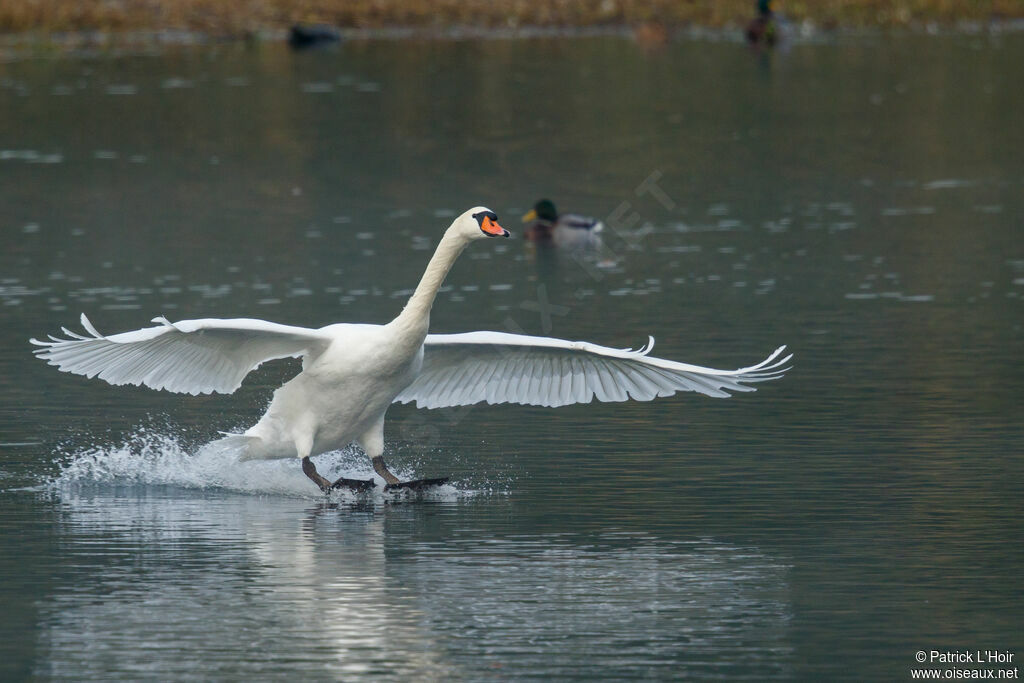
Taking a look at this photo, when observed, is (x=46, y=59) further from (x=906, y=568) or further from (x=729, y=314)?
(x=906, y=568)

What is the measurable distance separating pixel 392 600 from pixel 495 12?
4214 cm

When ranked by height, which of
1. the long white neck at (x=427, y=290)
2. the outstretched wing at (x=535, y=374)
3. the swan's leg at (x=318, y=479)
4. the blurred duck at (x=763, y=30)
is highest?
the blurred duck at (x=763, y=30)

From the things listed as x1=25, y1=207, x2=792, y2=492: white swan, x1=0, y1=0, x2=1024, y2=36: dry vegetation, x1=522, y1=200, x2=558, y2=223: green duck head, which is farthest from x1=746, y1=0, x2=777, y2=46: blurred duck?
x1=25, y1=207, x2=792, y2=492: white swan

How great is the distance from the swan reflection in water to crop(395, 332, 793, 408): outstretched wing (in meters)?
1.08

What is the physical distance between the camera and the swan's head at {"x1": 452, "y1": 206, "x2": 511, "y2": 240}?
35.3 feet

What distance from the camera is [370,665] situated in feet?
25.8

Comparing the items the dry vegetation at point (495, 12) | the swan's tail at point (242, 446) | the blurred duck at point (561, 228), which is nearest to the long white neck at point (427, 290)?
the swan's tail at point (242, 446)

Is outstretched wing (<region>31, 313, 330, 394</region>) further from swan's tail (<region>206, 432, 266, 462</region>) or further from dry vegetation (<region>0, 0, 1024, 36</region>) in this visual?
dry vegetation (<region>0, 0, 1024, 36</region>)

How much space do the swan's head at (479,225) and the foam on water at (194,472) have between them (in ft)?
4.41

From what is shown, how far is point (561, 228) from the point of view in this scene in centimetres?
2184

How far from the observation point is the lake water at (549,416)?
8.42 meters

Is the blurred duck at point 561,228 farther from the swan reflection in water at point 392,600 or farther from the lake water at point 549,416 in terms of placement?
the swan reflection in water at point 392,600

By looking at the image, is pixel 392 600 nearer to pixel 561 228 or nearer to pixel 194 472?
pixel 194 472

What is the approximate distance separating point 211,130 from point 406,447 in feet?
64.9
